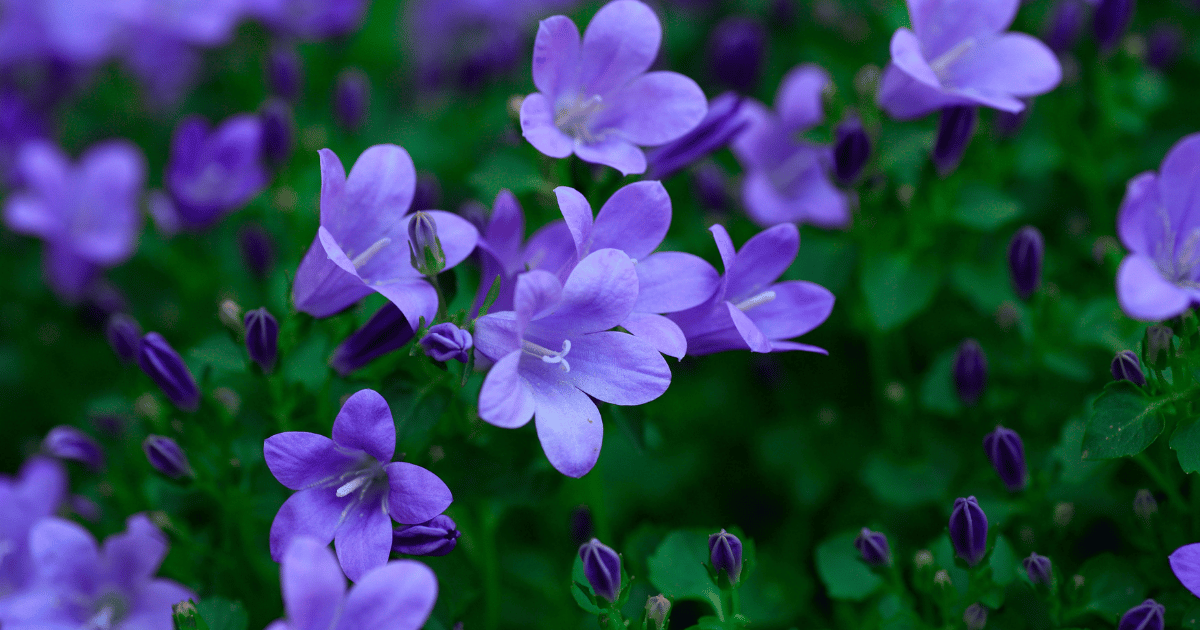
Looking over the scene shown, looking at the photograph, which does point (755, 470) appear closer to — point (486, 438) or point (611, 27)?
point (486, 438)

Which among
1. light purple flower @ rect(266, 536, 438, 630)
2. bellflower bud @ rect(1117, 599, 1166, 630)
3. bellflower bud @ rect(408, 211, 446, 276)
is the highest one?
bellflower bud @ rect(408, 211, 446, 276)

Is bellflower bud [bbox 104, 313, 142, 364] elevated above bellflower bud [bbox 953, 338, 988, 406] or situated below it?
above

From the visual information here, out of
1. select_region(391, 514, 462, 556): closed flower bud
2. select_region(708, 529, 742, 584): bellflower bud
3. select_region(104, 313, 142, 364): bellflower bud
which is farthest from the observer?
select_region(104, 313, 142, 364): bellflower bud

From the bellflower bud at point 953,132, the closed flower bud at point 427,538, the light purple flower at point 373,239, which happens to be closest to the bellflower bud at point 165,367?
the light purple flower at point 373,239

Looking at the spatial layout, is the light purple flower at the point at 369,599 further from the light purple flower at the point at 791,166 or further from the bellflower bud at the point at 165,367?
the light purple flower at the point at 791,166

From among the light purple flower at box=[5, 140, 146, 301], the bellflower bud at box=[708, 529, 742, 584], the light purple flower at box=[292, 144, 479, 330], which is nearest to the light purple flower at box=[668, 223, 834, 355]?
the bellflower bud at box=[708, 529, 742, 584]

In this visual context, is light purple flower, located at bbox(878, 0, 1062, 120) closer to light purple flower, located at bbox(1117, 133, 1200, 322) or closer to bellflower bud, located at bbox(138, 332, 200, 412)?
light purple flower, located at bbox(1117, 133, 1200, 322)

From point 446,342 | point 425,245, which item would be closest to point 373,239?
point 425,245
